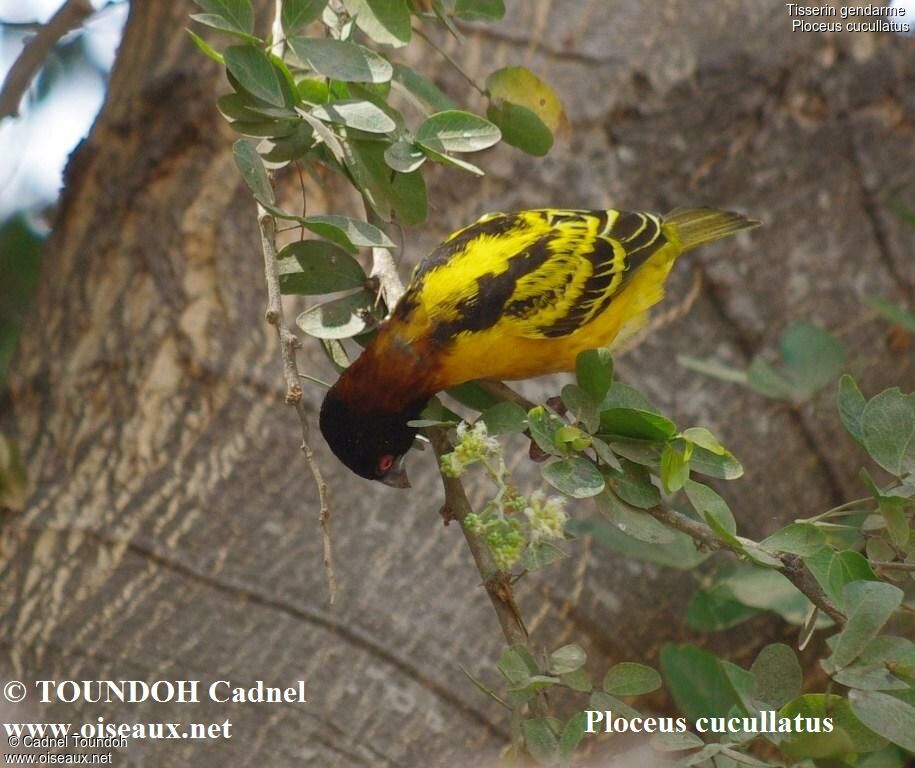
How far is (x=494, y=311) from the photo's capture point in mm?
2697

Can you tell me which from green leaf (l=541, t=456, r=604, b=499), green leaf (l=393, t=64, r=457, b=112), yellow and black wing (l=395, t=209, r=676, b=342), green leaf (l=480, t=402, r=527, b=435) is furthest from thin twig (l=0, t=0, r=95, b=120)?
green leaf (l=541, t=456, r=604, b=499)

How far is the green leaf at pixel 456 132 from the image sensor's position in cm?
207

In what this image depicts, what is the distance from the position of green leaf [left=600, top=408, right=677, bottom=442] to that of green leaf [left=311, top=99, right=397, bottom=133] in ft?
2.07

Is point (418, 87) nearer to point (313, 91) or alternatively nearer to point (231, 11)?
point (313, 91)

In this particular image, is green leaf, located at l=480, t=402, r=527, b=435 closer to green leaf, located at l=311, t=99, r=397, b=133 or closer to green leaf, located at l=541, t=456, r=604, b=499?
green leaf, located at l=541, t=456, r=604, b=499

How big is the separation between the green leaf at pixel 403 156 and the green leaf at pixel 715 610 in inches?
65.5

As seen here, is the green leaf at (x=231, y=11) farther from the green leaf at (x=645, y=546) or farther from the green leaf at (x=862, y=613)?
the green leaf at (x=645, y=546)

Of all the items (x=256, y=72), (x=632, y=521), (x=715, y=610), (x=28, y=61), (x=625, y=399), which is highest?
(x=28, y=61)

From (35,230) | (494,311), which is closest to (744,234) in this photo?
(494,311)

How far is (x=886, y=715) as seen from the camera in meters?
1.67

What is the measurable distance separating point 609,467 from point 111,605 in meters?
1.78

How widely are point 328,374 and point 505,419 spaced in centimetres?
145

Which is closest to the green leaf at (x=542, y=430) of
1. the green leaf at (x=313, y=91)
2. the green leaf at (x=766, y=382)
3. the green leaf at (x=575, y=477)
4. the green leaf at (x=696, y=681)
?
the green leaf at (x=575, y=477)

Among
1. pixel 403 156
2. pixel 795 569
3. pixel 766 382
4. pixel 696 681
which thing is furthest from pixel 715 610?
pixel 403 156
